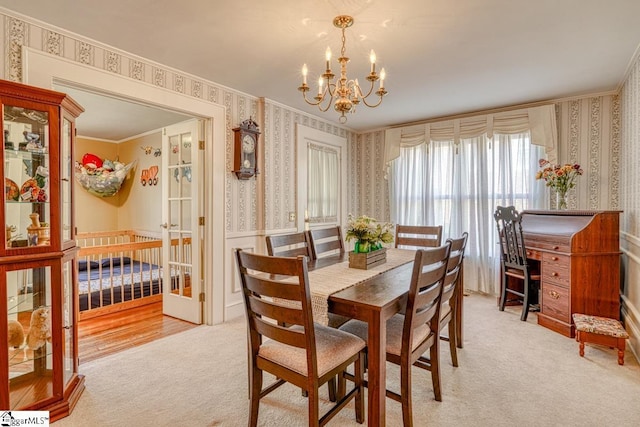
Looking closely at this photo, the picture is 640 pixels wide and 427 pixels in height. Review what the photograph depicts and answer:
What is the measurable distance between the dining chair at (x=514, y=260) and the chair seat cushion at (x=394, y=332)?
199cm

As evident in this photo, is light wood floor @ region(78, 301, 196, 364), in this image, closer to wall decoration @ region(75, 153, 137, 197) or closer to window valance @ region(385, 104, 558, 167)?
wall decoration @ region(75, 153, 137, 197)

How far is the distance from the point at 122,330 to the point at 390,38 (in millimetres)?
3555

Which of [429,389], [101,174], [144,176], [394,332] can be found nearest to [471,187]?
[429,389]

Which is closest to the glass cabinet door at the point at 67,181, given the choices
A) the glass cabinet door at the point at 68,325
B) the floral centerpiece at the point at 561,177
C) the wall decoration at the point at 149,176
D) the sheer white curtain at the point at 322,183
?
the glass cabinet door at the point at 68,325

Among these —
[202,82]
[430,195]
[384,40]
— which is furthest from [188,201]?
[430,195]

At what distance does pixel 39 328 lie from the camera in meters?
1.86

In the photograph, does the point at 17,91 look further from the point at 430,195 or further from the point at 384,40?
the point at 430,195

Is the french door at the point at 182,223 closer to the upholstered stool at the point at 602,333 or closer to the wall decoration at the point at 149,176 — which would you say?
the wall decoration at the point at 149,176

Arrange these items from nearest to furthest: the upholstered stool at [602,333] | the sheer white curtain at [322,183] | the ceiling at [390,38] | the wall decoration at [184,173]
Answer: the ceiling at [390,38] < the upholstered stool at [602,333] < the wall decoration at [184,173] < the sheer white curtain at [322,183]

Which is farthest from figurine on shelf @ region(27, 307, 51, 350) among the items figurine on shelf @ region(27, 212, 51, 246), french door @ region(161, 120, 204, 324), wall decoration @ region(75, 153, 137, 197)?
wall decoration @ region(75, 153, 137, 197)

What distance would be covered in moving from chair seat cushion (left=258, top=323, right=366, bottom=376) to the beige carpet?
475mm

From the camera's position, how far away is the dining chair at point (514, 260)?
3.23 meters

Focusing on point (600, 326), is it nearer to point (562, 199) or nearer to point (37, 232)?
point (562, 199)

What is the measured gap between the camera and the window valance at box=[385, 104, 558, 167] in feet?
11.9
